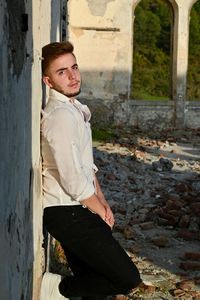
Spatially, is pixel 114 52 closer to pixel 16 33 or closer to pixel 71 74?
pixel 71 74

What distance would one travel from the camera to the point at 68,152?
2738 millimetres

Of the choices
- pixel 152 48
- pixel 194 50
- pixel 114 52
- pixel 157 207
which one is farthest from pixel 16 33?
pixel 152 48

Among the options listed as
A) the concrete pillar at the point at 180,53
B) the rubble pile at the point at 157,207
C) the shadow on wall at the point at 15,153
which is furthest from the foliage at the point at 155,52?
the shadow on wall at the point at 15,153

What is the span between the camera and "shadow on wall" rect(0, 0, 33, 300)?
5.23 feet

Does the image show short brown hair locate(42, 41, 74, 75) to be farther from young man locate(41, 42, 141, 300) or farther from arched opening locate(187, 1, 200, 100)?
arched opening locate(187, 1, 200, 100)

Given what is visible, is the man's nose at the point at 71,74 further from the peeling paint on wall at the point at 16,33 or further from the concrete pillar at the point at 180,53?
the concrete pillar at the point at 180,53

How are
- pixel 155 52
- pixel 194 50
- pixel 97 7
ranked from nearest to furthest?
pixel 97 7 → pixel 194 50 → pixel 155 52

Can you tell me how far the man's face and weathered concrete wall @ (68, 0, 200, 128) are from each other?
496 inches

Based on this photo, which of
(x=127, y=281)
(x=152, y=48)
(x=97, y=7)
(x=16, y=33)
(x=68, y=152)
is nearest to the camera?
(x=16, y=33)

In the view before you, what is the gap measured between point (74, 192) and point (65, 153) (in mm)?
204

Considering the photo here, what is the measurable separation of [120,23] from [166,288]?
37.7 ft

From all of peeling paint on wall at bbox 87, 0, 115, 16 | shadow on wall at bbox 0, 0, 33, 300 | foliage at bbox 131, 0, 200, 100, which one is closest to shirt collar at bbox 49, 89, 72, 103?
shadow on wall at bbox 0, 0, 33, 300

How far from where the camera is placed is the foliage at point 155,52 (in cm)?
2478

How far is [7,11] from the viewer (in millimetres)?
1592
